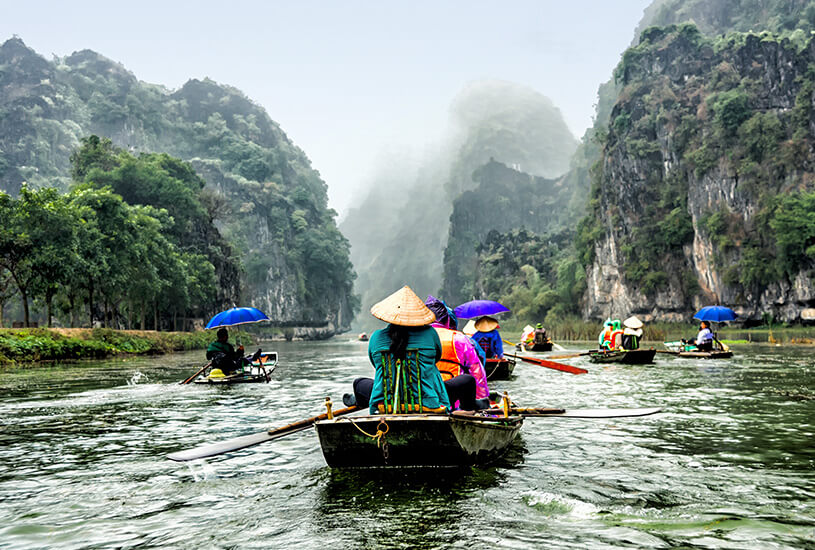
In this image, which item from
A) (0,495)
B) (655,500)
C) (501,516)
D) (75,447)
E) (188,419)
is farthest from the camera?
(188,419)

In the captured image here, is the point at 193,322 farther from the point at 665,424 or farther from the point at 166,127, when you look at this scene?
the point at 166,127

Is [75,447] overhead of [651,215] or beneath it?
beneath

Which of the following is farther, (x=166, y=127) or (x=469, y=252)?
(x=469, y=252)

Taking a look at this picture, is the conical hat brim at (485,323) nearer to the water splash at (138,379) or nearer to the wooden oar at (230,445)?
the wooden oar at (230,445)

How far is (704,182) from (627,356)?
3872 centimetres

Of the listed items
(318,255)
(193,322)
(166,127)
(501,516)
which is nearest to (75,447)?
(501,516)

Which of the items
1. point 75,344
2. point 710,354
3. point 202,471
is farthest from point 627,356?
point 75,344

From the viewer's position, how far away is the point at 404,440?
5.72 metres

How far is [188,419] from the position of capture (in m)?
10.2

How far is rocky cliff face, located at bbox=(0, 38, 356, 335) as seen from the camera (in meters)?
85.0

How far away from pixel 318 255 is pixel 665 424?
93301mm

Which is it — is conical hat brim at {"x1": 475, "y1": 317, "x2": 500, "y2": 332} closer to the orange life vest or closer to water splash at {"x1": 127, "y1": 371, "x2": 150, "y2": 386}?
the orange life vest

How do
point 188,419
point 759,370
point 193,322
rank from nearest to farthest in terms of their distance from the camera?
point 188,419
point 759,370
point 193,322

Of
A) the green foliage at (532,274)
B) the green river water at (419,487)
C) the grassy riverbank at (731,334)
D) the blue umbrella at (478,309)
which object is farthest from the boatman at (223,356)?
the green foliage at (532,274)
